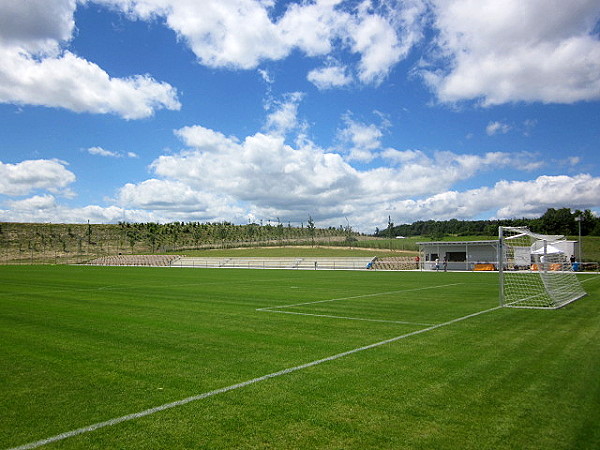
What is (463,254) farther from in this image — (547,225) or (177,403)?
(547,225)

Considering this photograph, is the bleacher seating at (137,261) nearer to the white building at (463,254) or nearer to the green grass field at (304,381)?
the white building at (463,254)

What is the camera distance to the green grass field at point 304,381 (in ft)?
14.6

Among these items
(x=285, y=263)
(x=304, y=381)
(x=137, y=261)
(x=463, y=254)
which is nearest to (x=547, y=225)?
(x=463, y=254)

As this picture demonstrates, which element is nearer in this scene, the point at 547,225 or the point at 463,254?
the point at 463,254

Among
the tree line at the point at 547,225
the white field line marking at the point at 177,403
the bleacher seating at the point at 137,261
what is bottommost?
the bleacher seating at the point at 137,261

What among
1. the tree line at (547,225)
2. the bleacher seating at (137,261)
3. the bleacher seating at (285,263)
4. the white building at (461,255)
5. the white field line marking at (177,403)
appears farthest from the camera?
the tree line at (547,225)

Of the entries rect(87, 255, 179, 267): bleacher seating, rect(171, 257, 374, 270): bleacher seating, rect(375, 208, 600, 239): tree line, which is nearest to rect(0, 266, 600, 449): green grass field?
rect(171, 257, 374, 270): bleacher seating

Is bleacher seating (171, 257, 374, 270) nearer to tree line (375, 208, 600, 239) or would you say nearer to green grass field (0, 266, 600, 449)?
tree line (375, 208, 600, 239)

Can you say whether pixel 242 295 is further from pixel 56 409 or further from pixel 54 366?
pixel 56 409

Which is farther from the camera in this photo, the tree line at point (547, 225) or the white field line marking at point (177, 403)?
the tree line at point (547, 225)

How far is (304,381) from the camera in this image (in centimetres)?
626

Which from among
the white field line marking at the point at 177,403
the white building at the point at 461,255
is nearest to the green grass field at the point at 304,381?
the white field line marking at the point at 177,403

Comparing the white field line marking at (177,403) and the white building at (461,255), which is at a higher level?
the white building at (461,255)

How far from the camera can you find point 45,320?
12266mm
